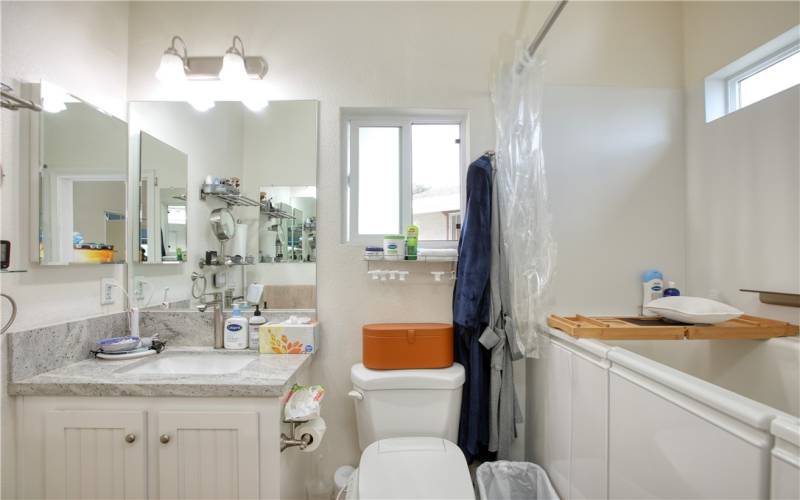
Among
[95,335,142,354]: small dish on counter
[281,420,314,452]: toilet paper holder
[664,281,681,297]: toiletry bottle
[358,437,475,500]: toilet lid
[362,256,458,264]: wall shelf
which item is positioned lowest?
[358,437,475,500]: toilet lid

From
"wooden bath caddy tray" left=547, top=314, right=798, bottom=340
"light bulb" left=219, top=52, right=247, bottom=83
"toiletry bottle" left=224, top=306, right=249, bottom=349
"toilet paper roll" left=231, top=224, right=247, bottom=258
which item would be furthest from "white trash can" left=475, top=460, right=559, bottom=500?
"light bulb" left=219, top=52, right=247, bottom=83

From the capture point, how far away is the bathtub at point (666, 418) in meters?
0.61

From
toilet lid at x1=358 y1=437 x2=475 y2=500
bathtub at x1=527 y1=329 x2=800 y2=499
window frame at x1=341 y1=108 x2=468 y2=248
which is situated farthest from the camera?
window frame at x1=341 y1=108 x2=468 y2=248

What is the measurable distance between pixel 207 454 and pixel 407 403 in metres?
0.71

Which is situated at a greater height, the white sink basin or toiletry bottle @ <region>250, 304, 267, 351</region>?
toiletry bottle @ <region>250, 304, 267, 351</region>

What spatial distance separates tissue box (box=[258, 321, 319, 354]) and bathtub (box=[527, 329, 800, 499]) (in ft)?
3.38

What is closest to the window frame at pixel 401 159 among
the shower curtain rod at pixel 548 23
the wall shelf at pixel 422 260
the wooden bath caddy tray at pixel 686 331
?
the wall shelf at pixel 422 260

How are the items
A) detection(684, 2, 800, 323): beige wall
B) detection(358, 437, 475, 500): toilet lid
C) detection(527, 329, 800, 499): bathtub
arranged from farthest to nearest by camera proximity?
detection(684, 2, 800, 323): beige wall
detection(358, 437, 475, 500): toilet lid
detection(527, 329, 800, 499): bathtub

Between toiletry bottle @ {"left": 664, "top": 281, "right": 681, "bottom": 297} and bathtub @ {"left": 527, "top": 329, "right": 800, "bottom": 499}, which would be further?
toiletry bottle @ {"left": 664, "top": 281, "right": 681, "bottom": 297}

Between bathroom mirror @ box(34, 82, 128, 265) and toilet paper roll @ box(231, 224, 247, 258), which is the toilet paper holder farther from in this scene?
bathroom mirror @ box(34, 82, 128, 265)

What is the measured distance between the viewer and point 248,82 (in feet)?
5.01

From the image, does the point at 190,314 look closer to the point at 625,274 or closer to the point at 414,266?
the point at 414,266

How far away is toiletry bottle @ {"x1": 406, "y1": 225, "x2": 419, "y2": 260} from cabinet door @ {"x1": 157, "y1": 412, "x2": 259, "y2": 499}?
0.85 m

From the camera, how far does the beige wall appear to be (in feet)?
4.01
